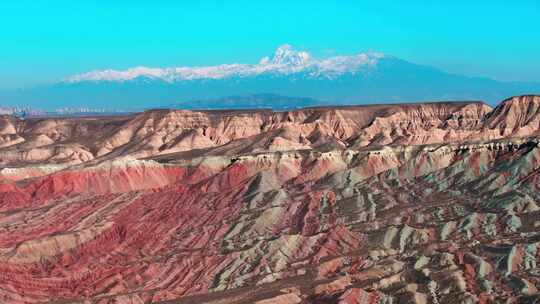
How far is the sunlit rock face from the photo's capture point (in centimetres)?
6962

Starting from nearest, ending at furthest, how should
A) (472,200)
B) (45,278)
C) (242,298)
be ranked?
(242,298), (45,278), (472,200)

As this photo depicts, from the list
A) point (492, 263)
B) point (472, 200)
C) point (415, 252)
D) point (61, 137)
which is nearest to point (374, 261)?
point (415, 252)

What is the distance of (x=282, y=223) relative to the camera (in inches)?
3807

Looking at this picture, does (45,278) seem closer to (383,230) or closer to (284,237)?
(284,237)

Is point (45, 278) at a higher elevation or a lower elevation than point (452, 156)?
lower

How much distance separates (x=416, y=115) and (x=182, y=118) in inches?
2231

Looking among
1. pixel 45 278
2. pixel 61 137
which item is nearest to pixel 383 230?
pixel 45 278

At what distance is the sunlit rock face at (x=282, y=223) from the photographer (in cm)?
6962

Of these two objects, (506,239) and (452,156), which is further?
(452,156)

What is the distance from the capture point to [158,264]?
8062 centimetres

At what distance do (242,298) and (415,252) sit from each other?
73.1 ft

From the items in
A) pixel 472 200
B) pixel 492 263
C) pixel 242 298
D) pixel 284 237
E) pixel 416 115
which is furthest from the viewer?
pixel 416 115

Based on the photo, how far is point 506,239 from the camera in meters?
81.1

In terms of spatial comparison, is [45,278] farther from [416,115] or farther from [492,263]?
[416,115]
